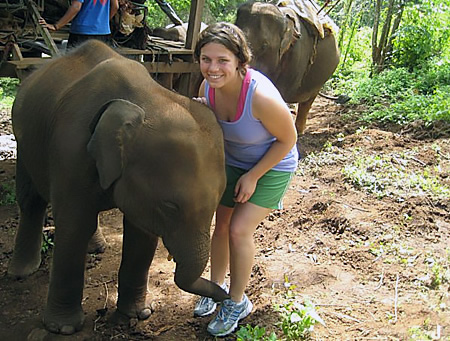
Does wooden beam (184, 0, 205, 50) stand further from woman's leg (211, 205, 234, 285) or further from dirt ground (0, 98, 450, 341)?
woman's leg (211, 205, 234, 285)

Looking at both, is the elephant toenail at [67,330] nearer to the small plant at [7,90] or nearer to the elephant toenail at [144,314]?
the elephant toenail at [144,314]

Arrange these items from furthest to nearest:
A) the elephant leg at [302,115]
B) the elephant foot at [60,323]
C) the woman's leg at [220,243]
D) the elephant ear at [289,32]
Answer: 1. the elephant leg at [302,115]
2. the elephant ear at [289,32]
3. the woman's leg at [220,243]
4. the elephant foot at [60,323]

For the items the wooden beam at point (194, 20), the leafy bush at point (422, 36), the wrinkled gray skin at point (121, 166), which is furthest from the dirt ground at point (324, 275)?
the leafy bush at point (422, 36)

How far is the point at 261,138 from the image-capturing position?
3275mm

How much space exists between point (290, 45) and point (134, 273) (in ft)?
16.0

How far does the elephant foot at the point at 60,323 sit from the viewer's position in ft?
11.7

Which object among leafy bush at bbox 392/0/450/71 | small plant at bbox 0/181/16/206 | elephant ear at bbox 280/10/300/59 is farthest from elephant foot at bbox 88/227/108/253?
leafy bush at bbox 392/0/450/71

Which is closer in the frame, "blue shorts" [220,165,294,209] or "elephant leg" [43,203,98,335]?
"elephant leg" [43,203,98,335]

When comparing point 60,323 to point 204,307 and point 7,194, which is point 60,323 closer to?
point 204,307

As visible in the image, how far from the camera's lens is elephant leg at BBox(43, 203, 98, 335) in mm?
3252

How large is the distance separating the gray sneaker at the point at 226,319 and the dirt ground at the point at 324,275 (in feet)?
0.20

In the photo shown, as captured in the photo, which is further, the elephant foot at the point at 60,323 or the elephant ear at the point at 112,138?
the elephant foot at the point at 60,323

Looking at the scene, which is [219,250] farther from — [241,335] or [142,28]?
[142,28]

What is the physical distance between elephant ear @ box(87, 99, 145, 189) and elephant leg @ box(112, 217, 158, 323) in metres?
0.83
